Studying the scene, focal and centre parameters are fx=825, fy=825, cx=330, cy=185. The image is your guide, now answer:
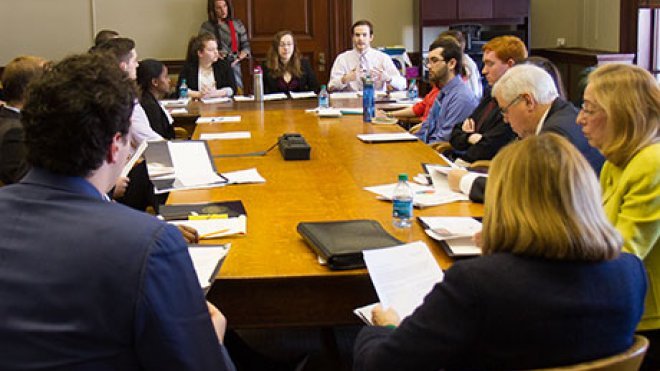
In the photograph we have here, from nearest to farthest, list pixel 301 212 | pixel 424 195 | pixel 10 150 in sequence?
pixel 301 212 → pixel 424 195 → pixel 10 150

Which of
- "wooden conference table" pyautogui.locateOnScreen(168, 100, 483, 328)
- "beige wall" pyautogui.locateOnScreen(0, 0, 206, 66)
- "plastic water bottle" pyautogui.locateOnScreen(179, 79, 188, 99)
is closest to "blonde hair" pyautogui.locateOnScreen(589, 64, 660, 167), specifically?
"wooden conference table" pyautogui.locateOnScreen(168, 100, 483, 328)

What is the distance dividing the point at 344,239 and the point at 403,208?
350mm

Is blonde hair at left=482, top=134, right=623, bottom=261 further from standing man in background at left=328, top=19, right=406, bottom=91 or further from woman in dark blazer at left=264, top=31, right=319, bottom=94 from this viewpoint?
woman in dark blazer at left=264, top=31, right=319, bottom=94

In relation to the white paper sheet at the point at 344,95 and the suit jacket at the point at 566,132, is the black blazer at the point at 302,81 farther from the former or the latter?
the suit jacket at the point at 566,132

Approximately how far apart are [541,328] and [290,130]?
3.54 m

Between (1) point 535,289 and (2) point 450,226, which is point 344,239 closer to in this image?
(2) point 450,226

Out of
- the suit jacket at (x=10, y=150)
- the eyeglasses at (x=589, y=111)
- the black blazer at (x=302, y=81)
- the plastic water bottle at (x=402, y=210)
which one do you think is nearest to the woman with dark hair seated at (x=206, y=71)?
the black blazer at (x=302, y=81)

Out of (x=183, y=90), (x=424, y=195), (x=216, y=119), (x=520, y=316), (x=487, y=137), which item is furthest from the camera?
(x=183, y=90)

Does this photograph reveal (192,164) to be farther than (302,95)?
No

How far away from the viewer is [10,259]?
4.68ft

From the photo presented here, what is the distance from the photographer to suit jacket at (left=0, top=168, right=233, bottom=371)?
139 cm

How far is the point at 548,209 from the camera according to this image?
1569 millimetres

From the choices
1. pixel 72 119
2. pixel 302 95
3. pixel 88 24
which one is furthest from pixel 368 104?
pixel 88 24

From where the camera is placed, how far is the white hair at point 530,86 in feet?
11.3
